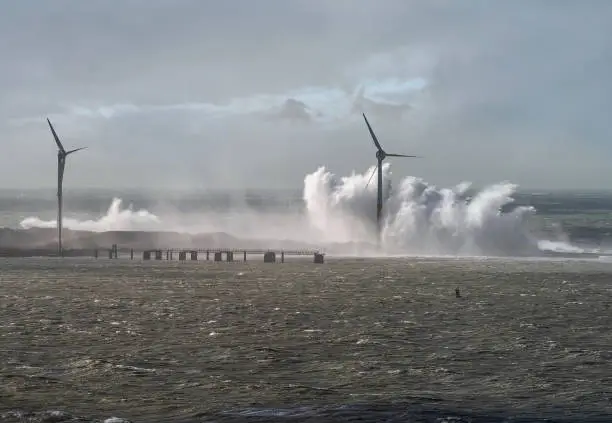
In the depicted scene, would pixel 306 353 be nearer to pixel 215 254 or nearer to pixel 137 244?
pixel 215 254

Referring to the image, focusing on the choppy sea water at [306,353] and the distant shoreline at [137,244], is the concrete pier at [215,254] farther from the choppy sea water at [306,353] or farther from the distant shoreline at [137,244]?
the choppy sea water at [306,353]

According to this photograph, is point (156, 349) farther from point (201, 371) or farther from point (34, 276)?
point (34, 276)

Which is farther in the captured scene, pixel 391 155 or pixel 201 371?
pixel 391 155

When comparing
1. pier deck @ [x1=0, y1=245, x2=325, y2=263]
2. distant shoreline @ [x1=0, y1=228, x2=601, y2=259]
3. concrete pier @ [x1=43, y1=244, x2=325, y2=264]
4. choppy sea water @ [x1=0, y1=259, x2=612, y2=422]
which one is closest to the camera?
choppy sea water @ [x1=0, y1=259, x2=612, y2=422]

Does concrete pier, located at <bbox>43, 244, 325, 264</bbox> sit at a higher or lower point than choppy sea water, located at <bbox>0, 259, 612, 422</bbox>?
higher

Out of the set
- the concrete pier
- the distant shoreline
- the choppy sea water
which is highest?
the distant shoreline

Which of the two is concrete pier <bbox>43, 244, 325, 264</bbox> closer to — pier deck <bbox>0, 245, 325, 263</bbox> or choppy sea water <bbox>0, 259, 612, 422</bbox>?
pier deck <bbox>0, 245, 325, 263</bbox>

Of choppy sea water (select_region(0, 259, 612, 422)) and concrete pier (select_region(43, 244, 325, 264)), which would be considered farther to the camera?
concrete pier (select_region(43, 244, 325, 264))

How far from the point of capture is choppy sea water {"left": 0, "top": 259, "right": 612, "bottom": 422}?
30.8 meters

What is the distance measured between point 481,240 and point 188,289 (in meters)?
101

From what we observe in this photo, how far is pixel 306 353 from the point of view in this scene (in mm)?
41688

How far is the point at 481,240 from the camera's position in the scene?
172 meters

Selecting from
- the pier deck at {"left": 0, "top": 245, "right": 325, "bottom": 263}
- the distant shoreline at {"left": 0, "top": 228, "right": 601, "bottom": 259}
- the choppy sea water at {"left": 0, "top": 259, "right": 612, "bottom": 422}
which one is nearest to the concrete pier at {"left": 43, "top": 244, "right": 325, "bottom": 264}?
the pier deck at {"left": 0, "top": 245, "right": 325, "bottom": 263}

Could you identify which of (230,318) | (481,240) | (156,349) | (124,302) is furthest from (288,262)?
(156,349)
